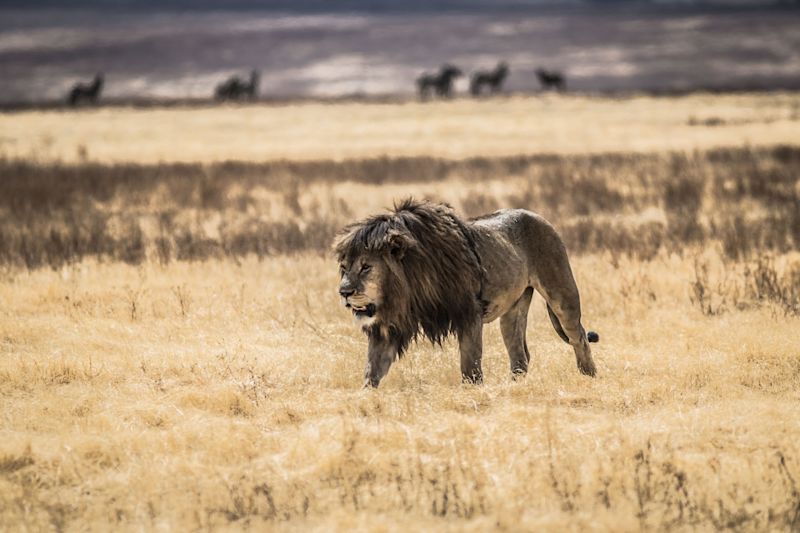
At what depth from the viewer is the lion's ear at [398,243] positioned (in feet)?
21.2

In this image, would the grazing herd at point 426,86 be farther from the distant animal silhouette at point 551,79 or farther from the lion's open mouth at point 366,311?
the lion's open mouth at point 366,311

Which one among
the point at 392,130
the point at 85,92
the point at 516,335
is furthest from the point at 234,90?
the point at 516,335

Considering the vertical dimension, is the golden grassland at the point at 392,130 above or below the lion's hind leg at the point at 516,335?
below

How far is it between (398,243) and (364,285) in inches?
13.6

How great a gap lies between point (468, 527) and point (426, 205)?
275 cm

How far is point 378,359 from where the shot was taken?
270 inches

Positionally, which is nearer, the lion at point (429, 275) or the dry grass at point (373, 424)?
the dry grass at point (373, 424)

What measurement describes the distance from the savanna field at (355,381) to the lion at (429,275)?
392 millimetres

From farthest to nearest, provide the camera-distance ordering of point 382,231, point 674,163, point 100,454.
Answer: point 674,163 → point 382,231 → point 100,454

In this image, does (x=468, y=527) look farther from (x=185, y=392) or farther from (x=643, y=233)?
(x=643, y=233)

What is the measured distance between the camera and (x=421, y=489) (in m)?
5.23

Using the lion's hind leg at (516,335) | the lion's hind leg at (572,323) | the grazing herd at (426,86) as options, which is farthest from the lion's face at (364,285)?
the grazing herd at (426,86)

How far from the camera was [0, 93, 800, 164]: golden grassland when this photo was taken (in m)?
28.8

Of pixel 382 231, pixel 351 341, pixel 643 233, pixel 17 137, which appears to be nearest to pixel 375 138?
pixel 17 137
